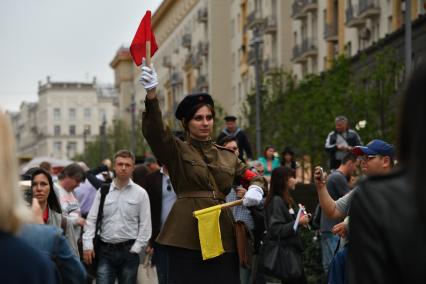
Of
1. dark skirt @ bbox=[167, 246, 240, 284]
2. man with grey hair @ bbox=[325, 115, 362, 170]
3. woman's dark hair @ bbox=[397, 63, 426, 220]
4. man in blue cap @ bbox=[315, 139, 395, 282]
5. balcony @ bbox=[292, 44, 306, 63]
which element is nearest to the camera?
woman's dark hair @ bbox=[397, 63, 426, 220]

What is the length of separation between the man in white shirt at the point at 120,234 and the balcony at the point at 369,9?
34.7 meters

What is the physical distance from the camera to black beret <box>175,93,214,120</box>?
8023mm

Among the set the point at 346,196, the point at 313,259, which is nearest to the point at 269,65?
the point at 313,259

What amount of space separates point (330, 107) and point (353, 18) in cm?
1444

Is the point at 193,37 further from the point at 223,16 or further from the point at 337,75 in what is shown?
the point at 337,75

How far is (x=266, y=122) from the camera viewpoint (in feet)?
138

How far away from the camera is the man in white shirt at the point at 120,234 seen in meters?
11.2

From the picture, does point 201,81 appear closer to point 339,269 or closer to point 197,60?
point 197,60

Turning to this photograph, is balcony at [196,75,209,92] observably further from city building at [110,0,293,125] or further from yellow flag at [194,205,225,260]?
yellow flag at [194,205,225,260]

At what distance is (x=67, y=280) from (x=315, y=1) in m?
50.2

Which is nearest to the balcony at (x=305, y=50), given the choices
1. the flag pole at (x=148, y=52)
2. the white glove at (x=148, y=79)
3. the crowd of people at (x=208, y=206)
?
the crowd of people at (x=208, y=206)

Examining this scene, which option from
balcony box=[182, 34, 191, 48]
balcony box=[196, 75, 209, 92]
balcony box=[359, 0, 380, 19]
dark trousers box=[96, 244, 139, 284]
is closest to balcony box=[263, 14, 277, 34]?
balcony box=[359, 0, 380, 19]

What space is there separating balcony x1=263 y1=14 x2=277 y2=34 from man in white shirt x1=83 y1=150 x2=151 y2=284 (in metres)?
51.3

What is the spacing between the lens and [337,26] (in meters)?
51.5
